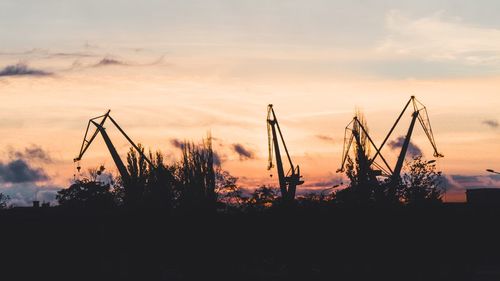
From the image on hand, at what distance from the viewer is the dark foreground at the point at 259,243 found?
195 feet

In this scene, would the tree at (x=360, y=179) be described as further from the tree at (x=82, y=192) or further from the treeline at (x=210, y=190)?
the tree at (x=82, y=192)

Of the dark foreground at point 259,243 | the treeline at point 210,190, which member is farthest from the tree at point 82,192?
the dark foreground at point 259,243

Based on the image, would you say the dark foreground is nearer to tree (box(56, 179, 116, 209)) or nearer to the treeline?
the treeline

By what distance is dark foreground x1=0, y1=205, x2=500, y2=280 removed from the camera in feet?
195

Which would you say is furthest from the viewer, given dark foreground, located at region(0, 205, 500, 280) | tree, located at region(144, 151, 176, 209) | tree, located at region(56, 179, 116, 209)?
tree, located at region(56, 179, 116, 209)

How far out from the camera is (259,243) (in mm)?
62156

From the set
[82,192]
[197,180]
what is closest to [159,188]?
[197,180]

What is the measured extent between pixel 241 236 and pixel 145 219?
29.1 ft

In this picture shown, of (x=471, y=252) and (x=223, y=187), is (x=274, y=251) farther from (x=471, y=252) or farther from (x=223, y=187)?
(x=223, y=187)

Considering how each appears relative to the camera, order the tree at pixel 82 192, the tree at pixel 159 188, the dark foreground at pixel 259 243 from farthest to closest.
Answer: the tree at pixel 82 192 < the tree at pixel 159 188 < the dark foreground at pixel 259 243

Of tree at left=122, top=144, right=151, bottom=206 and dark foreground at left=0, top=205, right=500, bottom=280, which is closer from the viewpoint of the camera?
dark foreground at left=0, top=205, right=500, bottom=280

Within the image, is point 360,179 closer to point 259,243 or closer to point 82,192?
point 259,243

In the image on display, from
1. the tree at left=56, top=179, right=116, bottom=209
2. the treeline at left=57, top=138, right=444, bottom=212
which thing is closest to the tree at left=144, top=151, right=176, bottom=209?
the treeline at left=57, top=138, right=444, bottom=212

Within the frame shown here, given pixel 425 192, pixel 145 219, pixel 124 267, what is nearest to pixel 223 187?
pixel 425 192
